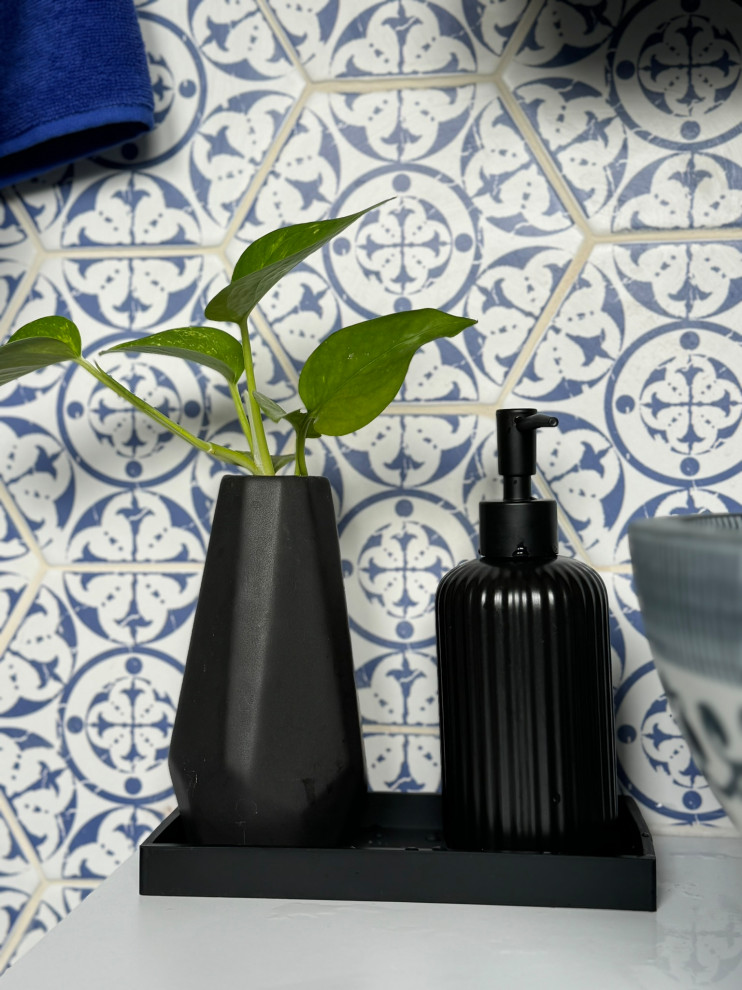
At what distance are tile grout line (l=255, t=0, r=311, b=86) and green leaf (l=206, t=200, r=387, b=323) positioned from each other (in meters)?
0.21

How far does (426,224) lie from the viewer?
65 centimetres

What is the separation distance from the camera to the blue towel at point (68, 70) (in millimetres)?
603

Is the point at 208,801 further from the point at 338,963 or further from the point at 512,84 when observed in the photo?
the point at 512,84

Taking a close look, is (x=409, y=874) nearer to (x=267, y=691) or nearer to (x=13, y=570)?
(x=267, y=691)

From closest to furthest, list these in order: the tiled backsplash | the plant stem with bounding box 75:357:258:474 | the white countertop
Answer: the white countertop, the plant stem with bounding box 75:357:258:474, the tiled backsplash

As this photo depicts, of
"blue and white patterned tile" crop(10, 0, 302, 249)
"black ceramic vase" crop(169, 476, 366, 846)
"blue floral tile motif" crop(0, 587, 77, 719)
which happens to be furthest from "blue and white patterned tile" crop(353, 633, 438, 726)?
"blue and white patterned tile" crop(10, 0, 302, 249)

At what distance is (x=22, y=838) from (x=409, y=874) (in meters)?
0.34

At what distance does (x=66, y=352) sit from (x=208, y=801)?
259 millimetres

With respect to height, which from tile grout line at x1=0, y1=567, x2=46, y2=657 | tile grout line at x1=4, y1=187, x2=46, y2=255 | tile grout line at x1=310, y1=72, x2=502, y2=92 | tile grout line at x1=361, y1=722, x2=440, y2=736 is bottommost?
tile grout line at x1=361, y1=722, x2=440, y2=736

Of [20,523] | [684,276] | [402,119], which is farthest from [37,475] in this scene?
[684,276]

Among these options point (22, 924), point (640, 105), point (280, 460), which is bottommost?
point (22, 924)

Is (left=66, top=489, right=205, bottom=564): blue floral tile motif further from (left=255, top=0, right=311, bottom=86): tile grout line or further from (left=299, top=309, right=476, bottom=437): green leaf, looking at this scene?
(left=255, top=0, right=311, bottom=86): tile grout line

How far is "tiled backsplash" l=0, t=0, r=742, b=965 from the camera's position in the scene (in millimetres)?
628

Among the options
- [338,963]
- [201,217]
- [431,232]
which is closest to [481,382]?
[431,232]
